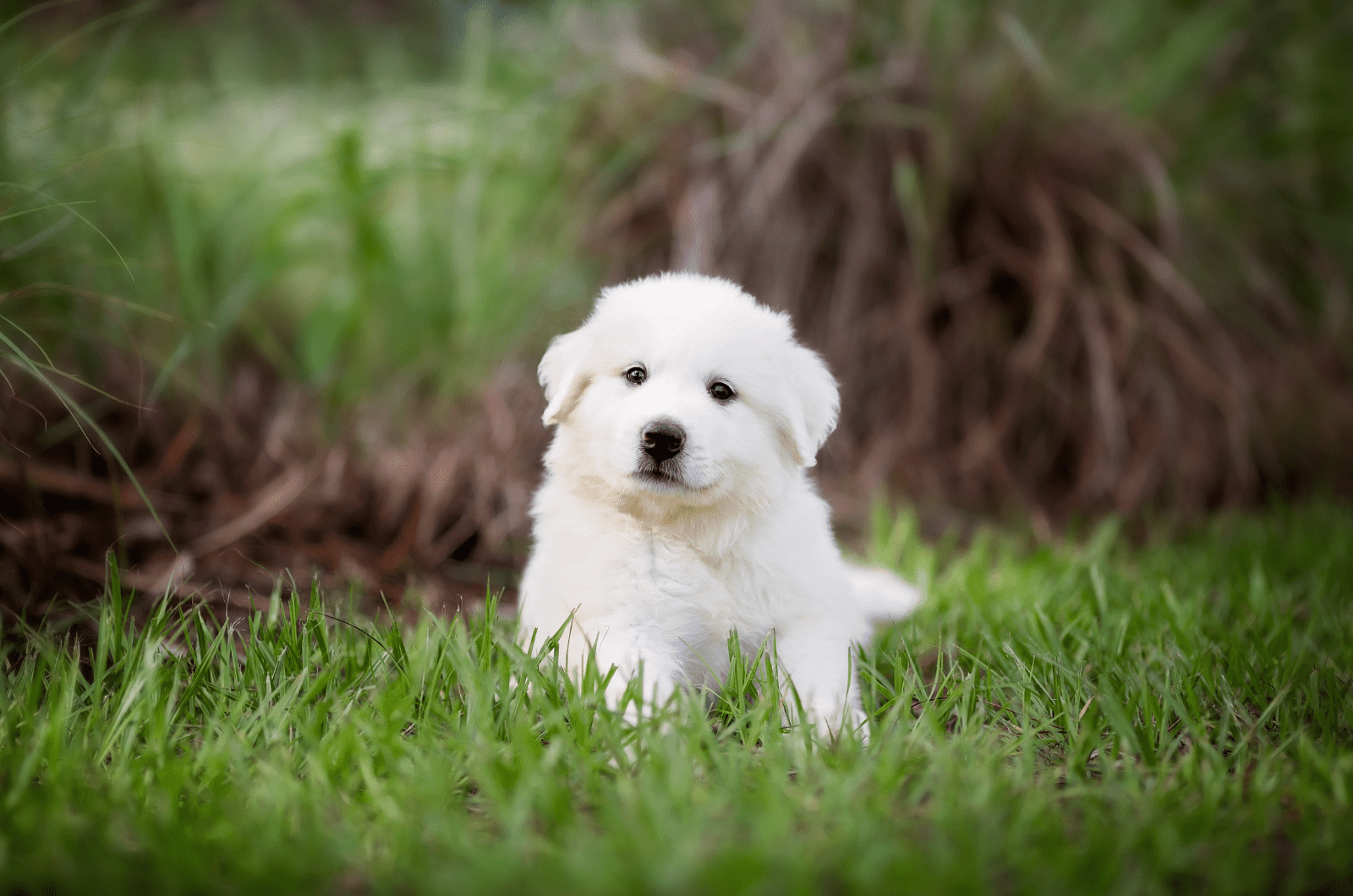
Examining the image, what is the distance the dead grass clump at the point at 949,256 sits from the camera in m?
4.18

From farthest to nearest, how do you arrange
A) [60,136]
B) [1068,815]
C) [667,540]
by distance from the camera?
[60,136]
[667,540]
[1068,815]

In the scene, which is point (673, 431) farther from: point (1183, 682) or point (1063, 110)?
point (1063, 110)

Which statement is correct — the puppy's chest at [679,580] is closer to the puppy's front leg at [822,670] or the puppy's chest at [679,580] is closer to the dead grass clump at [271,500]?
the puppy's front leg at [822,670]

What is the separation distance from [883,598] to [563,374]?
45.1 inches

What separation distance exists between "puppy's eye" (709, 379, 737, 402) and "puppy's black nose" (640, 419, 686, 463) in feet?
0.65

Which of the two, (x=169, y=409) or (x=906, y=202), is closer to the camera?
(x=169, y=409)

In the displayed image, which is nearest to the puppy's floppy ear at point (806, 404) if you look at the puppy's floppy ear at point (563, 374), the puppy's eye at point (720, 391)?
the puppy's eye at point (720, 391)

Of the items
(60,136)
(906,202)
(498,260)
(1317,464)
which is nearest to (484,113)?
(498,260)

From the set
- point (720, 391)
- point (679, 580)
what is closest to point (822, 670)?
point (679, 580)

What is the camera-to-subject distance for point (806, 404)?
2.06 meters

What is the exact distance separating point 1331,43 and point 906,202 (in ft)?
9.65

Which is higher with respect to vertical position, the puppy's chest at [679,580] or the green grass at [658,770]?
the puppy's chest at [679,580]

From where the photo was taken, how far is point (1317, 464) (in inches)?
189

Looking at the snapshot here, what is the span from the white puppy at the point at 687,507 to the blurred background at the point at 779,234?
1.35 m
